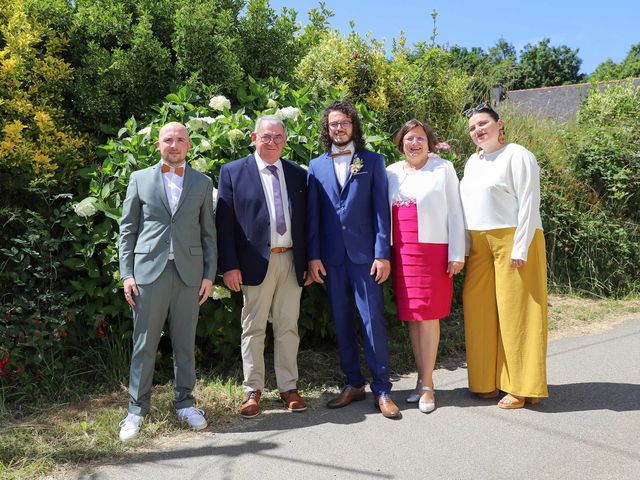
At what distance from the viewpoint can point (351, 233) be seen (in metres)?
4.16

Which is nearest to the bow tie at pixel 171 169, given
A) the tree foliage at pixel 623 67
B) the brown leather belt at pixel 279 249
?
the brown leather belt at pixel 279 249

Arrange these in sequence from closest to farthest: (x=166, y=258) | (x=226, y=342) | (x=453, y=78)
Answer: (x=166, y=258) → (x=226, y=342) → (x=453, y=78)

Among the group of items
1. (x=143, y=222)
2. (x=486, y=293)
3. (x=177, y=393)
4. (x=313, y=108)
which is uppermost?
(x=313, y=108)

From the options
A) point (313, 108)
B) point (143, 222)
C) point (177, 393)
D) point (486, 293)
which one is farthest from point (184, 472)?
point (313, 108)

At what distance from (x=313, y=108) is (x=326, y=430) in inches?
133

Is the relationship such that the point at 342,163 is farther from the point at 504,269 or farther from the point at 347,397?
the point at 347,397

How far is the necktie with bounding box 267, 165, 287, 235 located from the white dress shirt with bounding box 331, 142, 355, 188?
0.43 m

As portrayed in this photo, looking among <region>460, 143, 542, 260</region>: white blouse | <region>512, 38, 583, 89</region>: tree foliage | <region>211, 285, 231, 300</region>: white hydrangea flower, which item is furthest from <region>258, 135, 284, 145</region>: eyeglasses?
<region>512, 38, 583, 89</region>: tree foliage

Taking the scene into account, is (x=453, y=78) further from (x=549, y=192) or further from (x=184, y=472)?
(x=184, y=472)

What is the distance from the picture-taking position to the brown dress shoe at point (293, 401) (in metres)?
4.22

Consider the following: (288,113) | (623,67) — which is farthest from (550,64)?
(288,113)

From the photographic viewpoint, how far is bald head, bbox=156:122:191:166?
3.88 metres

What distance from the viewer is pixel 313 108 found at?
607cm

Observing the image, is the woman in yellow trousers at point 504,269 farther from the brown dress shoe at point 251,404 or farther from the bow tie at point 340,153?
the brown dress shoe at point 251,404
